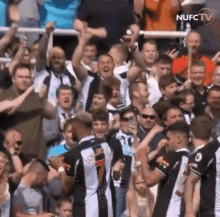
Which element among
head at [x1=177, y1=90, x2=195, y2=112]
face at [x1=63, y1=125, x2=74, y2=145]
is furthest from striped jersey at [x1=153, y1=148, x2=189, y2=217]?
head at [x1=177, y1=90, x2=195, y2=112]

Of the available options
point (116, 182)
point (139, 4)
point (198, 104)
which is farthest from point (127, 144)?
point (139, 4)

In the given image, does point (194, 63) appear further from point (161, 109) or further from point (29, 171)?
point (29, 171)

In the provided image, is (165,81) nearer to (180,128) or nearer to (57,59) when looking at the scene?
(57,59)

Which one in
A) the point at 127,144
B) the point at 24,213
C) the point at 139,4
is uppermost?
the point at 139,4

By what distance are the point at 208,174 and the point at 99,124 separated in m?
1.31

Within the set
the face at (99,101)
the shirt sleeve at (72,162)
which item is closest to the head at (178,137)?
the shirt sleeve at (72,162)

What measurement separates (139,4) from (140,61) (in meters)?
0.97

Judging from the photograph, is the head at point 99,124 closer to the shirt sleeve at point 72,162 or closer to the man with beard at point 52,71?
the shirt sleeve at point 72,162

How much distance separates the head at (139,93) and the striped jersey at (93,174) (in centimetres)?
180

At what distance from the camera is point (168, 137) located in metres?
10.5

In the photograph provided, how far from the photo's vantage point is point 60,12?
1304cm

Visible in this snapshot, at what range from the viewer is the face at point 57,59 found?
11953 millimetres

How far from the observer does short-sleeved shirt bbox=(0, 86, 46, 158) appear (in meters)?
11.3

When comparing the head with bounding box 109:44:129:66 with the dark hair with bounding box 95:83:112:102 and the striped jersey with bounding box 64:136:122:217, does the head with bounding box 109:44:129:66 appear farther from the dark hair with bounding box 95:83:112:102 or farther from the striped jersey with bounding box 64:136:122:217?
the striped jersey with bounding box 64:136:122:217
